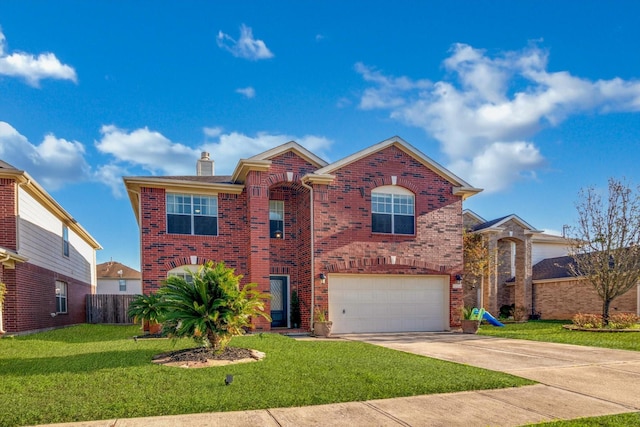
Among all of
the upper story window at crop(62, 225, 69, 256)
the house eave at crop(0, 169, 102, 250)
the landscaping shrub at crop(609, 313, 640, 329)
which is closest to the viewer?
the house eave at crop(0, 169, 102, 250)

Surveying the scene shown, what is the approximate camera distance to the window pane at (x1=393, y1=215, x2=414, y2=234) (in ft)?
53.5

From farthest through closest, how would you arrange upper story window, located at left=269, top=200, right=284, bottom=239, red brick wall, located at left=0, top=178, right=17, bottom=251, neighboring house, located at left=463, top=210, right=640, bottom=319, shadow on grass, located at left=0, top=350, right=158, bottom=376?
1. neighboring house, located at left=463, top=210, right=640, bottom=319
2. upper story window, located at left=269, top=200, right=284, bottom=239
3. red brick wall, located at left=0, top=178, right=17, bottom=251
4. shadow on grass, located at left=0, top=350, right=158, bottom=376

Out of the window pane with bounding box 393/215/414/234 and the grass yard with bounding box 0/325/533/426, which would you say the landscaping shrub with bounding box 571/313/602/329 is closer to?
the window pane with bounding box 393/215/414/234

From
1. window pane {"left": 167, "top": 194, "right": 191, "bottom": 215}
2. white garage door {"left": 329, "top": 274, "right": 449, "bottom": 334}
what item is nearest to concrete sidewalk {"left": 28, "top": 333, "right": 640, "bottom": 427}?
white garage door {"left": 329, "top": 274, "right": 449, "bottom": 334}

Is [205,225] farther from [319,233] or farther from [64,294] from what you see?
[64,294]

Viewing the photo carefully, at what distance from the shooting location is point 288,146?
1598 centimetres

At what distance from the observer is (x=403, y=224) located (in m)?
16.4

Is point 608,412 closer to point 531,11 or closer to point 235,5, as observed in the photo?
point 531,11

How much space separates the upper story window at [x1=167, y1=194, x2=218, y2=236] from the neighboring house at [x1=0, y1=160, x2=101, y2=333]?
477cm

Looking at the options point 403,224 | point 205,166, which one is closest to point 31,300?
point 205,166

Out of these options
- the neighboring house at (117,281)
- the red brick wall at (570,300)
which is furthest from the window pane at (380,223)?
the neighboring house at (117,281)

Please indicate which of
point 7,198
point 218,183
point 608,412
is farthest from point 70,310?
point 608,412

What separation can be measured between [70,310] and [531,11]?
72.2 ft

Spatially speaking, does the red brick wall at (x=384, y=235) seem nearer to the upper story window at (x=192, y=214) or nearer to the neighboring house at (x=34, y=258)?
the upper story window at (x=192, y=214)
